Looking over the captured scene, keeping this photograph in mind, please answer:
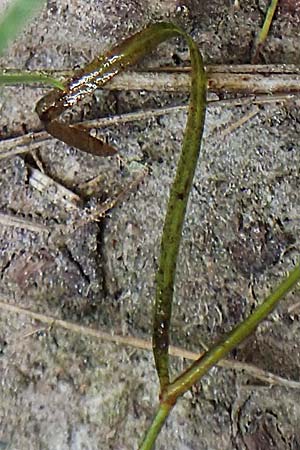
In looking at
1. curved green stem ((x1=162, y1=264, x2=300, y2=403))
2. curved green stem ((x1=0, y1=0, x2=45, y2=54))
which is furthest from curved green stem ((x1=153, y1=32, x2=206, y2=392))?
curved green stem ((x1=0, y1=0, x2=45, y2=54))

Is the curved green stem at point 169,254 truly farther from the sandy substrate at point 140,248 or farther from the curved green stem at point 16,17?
the curved green stem at point 16,17

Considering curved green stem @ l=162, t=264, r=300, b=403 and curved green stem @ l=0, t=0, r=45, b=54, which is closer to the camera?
curved green stem @ l=0, t=0, r=45, b=54

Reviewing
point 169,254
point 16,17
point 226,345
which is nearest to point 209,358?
point 226,345

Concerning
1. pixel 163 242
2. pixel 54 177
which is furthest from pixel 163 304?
pixel 54 177

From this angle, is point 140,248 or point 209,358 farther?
point 140,248

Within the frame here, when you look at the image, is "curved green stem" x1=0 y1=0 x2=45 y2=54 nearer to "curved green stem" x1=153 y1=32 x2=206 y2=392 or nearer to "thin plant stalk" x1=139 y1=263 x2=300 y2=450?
"curved green stem" x1=153 y1=32 x2=206 y2=392

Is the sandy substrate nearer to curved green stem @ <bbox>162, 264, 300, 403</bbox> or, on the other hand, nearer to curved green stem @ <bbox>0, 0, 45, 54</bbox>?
curved green stem @ <bbox>162, 264, 300, 403</bbox>

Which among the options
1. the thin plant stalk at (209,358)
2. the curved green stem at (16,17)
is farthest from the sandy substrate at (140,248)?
the curved green stem at (16,17)

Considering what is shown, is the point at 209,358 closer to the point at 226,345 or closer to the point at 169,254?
the point at 226,345

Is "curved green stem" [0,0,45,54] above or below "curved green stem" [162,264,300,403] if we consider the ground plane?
above

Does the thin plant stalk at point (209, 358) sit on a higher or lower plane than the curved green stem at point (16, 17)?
lower

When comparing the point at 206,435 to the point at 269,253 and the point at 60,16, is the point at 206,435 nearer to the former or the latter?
the point at 269,253
